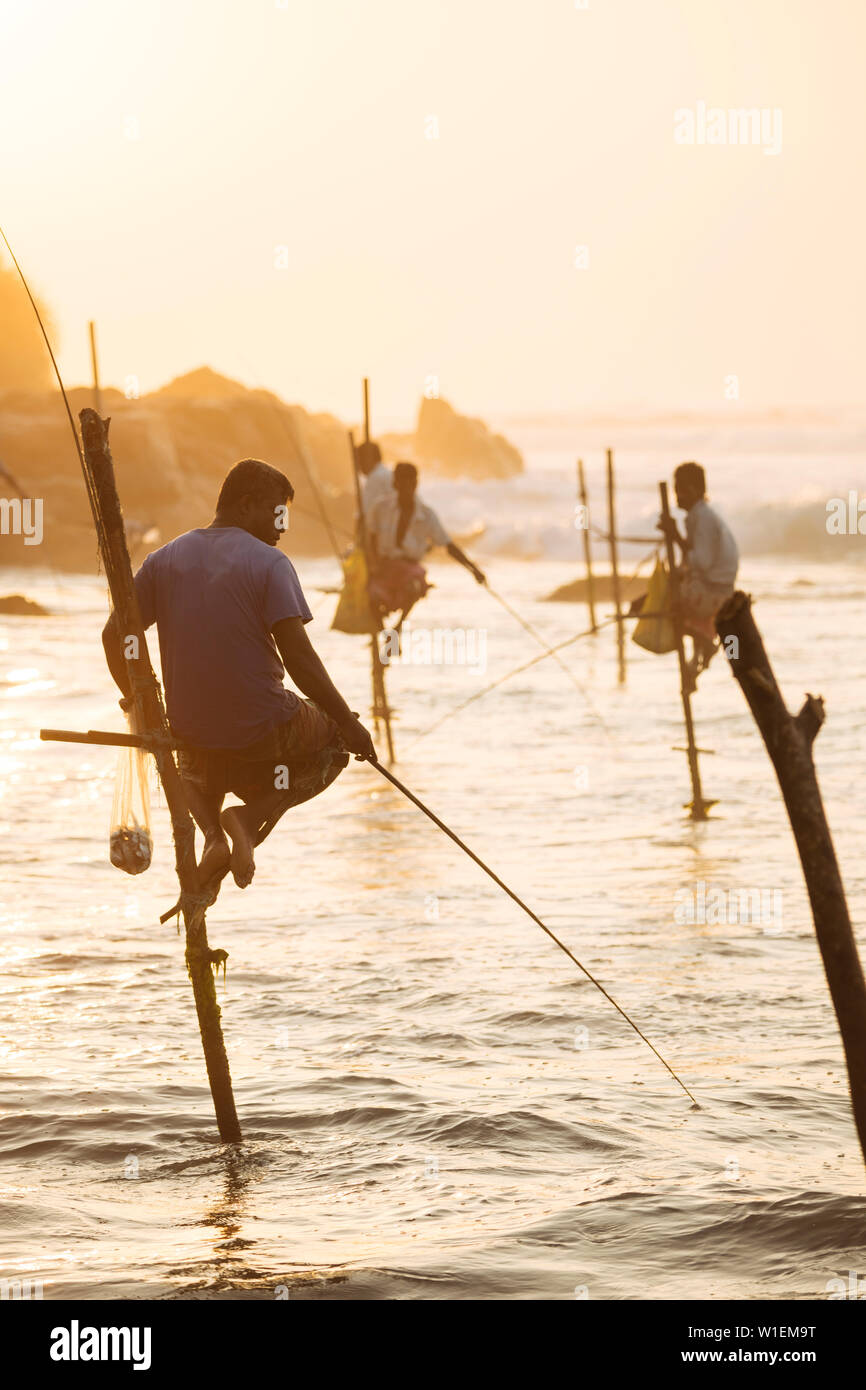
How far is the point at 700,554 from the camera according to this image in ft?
41.9

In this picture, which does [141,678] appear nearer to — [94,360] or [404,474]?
[404,474]

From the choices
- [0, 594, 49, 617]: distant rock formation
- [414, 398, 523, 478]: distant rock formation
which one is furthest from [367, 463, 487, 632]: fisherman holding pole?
[414, 398, 523, 478]: distant rock formation

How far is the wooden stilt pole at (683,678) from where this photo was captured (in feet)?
41.5

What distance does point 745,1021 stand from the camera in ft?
27.0

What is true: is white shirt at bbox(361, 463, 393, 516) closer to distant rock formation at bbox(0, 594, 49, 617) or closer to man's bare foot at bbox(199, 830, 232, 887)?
man's bare foot at bbox(199, 830, 232, 887)

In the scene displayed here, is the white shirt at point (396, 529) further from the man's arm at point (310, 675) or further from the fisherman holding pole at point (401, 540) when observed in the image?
the man's arm at point (310, 675)

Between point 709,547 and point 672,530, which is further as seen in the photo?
point 709,547

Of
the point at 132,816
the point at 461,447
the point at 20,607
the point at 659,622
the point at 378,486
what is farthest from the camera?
the point at 461,447

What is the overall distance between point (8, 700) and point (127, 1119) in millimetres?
14561

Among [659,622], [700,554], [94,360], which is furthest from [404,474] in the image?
[94,360]

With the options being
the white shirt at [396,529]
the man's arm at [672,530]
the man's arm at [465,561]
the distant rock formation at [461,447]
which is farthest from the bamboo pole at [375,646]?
the distant rock formation at [461,447]

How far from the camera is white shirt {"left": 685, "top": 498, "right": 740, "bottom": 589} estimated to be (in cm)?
1271

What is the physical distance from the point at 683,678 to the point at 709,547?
1.03 meters

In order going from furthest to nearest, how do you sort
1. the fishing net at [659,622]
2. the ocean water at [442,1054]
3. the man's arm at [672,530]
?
1. the fishing net at [659,622]
2. the man's arm at [672,530]
3. the ocean water at [442,1054]
